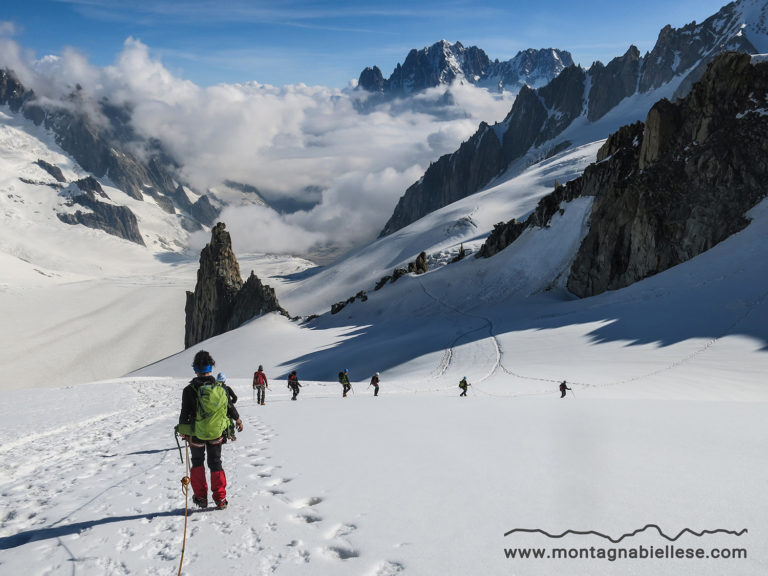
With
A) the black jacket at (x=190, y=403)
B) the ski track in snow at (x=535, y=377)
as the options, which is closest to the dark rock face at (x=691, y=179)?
the ski track in snow at (x=535, y=377)

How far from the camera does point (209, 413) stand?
22.6ft

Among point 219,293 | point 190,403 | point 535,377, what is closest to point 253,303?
point 219,293

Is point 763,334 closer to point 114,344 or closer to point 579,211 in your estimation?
point 579,211

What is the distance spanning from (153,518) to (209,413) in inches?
57.9

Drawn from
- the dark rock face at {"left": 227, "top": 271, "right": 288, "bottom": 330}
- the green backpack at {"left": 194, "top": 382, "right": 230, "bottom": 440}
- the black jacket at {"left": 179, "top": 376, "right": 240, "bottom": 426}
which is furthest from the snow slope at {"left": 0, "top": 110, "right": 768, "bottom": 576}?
the dark rock face at {"left": 227, "top": 271, "right": 288, "bottom": 330}

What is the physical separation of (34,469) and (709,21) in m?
262

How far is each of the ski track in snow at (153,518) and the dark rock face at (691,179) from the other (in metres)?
45.3

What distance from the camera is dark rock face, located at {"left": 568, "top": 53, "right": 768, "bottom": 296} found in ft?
139

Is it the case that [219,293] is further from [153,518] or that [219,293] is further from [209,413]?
[153,518]

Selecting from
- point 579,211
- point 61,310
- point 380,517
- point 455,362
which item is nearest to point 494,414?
point 380,517

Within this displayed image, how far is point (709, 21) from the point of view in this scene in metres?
200

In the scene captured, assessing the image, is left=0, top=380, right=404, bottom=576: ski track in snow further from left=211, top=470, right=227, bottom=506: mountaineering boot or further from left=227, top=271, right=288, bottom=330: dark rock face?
left=227, top=271, right=288, bottom=330: dark rock face

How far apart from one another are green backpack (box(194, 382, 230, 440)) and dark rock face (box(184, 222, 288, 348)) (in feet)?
262

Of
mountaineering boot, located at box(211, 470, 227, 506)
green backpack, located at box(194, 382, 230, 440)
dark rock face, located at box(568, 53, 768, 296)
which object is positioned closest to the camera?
mountaineering boot, located at box(211, 470, 227, 506)
